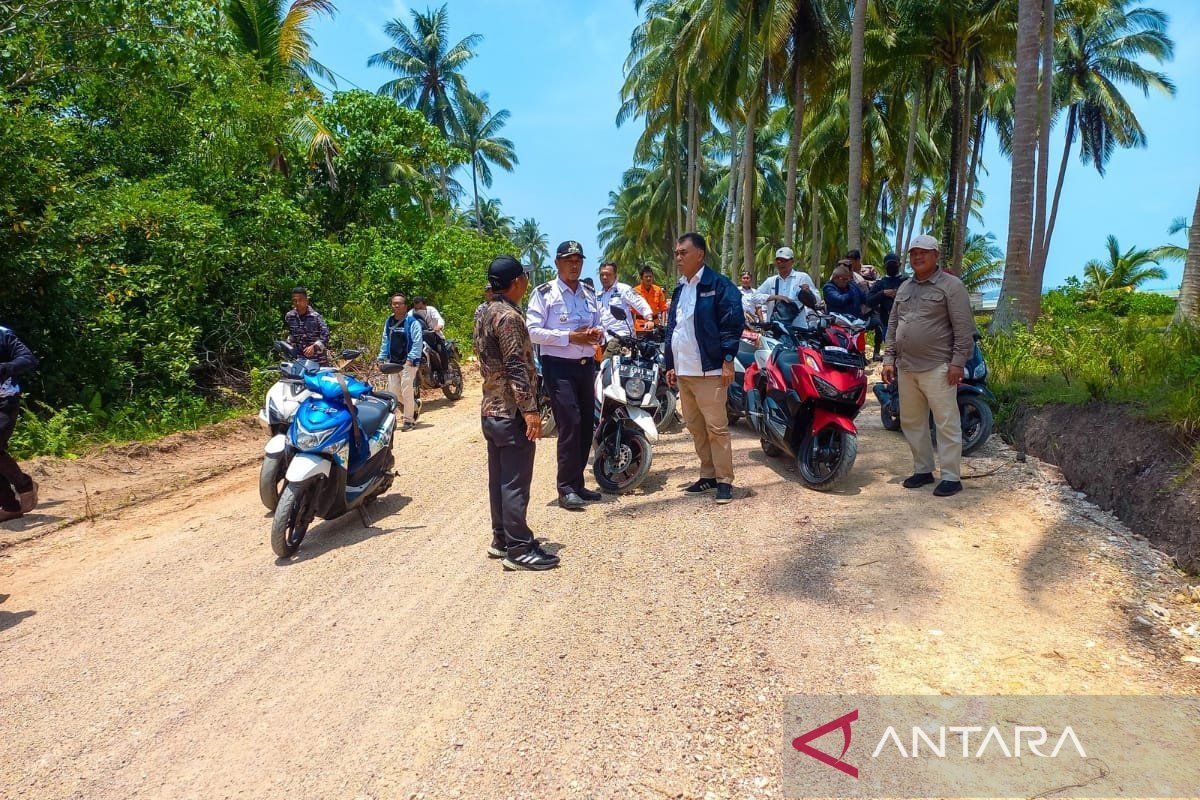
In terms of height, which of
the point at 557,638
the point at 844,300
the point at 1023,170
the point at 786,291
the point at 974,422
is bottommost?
the point at 557,638

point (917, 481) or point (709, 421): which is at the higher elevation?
point (709, 421)

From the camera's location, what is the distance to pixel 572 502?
535 centimetres

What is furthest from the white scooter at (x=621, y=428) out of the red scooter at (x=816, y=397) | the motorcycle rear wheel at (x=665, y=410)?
the motorcycle rear wheel at (x=665, y=410)

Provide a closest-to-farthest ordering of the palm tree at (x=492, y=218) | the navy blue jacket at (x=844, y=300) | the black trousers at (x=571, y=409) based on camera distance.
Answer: the black trousers at (x=571, y=409) → the navy blue jacket at (x=844, y=300) → the palm tree at (x=492, y=218)

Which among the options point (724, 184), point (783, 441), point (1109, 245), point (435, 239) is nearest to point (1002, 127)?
point (1109, 245)

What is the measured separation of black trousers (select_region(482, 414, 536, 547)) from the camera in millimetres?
4125

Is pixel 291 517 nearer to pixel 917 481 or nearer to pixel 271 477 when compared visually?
pixel 271 477

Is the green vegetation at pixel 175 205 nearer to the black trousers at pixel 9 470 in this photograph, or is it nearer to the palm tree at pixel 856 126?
the black trousers at pixel 9 470

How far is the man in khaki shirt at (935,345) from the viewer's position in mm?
→ 4898

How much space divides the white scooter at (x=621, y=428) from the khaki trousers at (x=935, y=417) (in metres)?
1.96

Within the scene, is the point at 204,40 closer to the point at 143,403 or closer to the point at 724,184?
the point at 143,403

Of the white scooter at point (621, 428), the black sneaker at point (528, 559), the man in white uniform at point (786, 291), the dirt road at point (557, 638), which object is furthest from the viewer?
the man in white uniform at point (786, 291)

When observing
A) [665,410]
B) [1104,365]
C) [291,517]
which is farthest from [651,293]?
[291,517]

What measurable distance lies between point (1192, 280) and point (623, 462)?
18.1ft
